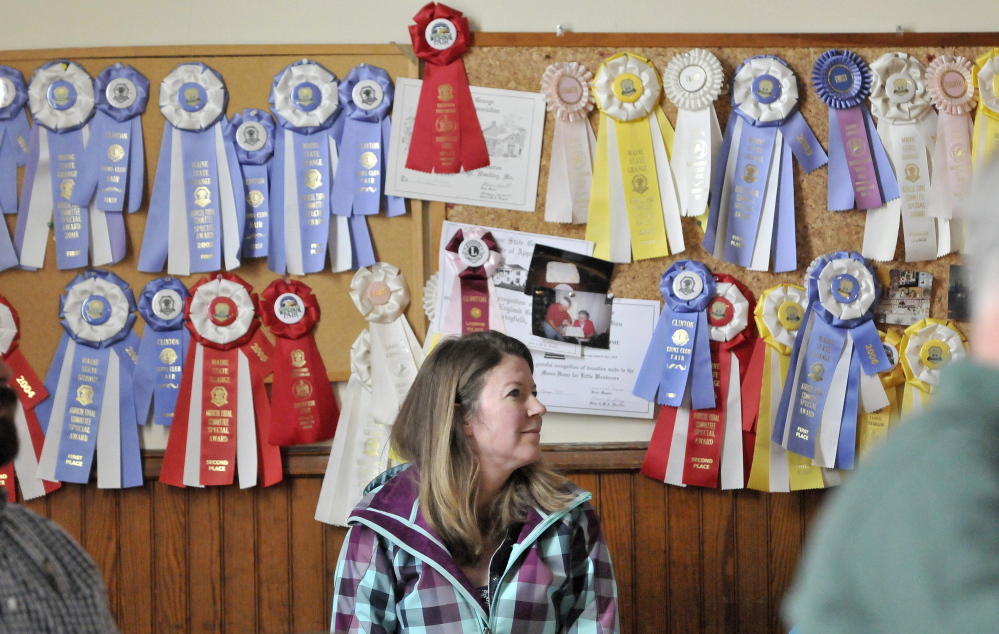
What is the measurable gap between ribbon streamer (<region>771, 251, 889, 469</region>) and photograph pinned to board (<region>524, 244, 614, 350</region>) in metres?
0.52

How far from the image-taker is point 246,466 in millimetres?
2361

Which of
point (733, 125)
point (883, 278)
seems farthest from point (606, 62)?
point (883, 278)

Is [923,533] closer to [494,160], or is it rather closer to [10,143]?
[494,160]

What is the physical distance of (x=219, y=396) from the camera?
2.38 metres

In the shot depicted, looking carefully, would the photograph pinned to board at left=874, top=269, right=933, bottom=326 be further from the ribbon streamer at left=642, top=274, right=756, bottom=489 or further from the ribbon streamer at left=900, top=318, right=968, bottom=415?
the ribbon streamer at left=642, top=274, right=756, bottom=489

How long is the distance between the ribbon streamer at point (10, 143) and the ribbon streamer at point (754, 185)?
6.13ft

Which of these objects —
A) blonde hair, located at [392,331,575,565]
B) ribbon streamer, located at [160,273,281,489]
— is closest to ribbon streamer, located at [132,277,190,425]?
ribbon streamer, located at [160,273,281,489]

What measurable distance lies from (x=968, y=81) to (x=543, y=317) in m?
1.32

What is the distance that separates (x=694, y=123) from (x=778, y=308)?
547 millimetres

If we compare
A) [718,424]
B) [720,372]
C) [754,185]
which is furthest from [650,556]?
[754,185]

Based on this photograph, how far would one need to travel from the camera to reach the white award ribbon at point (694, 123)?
7.77 feet

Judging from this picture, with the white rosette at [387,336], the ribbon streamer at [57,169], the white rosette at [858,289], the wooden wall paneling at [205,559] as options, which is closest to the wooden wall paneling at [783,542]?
the white rosette at [858,289]

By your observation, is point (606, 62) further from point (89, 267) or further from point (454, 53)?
point (89, 267)

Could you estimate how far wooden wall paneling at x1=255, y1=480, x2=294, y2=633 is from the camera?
7.72ft
